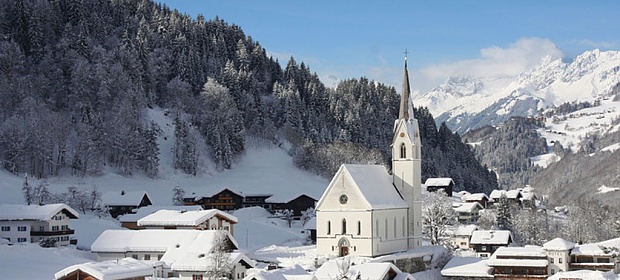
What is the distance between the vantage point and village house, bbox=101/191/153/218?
88500 mm

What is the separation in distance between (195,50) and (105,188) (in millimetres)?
56127

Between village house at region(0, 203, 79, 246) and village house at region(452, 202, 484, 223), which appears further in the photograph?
village house at region(452, 202, 484, 223)

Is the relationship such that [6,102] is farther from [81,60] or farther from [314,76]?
[314,76]

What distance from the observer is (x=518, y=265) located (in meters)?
63.0

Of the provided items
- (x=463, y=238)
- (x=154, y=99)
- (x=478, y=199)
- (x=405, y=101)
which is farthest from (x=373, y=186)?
(x=154, y=99)

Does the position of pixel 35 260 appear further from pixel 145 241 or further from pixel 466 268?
pixel 466 268

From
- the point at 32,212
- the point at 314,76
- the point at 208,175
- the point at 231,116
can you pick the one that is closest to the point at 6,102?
the point at 208,175

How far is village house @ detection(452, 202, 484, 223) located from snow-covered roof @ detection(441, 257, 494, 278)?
44.2 m

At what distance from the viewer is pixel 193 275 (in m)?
51.3

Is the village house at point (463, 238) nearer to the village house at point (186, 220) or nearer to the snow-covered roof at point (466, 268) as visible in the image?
the snow-covered roof at point (466, 268)

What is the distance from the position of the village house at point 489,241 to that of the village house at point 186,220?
2424cm

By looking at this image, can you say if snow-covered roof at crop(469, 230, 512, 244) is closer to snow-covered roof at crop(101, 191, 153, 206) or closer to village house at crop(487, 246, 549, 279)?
village house at crop(487, 246, 549, 279)

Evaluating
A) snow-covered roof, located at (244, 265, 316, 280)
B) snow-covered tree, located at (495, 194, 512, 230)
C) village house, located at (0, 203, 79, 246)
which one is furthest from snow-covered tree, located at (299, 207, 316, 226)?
snow-covered roof, located at (244, 265, 316, 280)

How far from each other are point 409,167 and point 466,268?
980 centimetres
